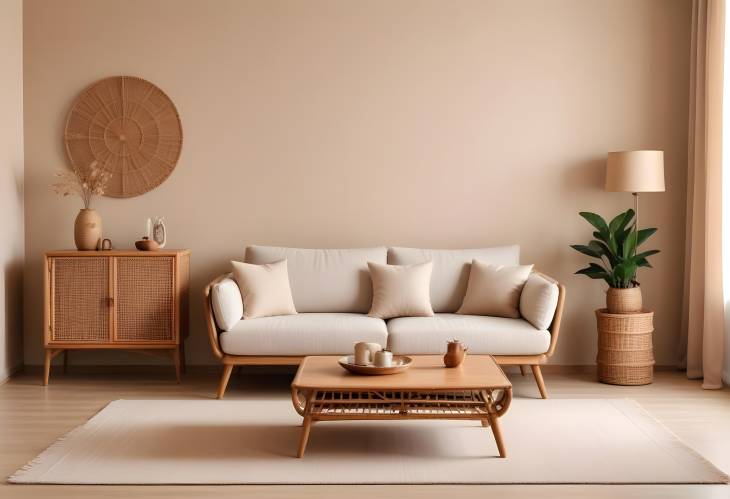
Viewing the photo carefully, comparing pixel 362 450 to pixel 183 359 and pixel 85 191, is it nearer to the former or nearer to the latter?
pixel 183 359

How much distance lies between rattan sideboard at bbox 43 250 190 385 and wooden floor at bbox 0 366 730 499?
0.28m

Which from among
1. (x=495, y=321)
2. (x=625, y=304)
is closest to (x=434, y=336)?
(x=495, y=321)

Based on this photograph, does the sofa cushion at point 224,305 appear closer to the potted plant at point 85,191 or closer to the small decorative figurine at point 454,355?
the potted plant at point 85,191

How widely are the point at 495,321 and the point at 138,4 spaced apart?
319 cm

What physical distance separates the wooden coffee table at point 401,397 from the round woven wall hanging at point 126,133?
245 cm

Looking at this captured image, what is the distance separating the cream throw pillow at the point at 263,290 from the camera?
5027 mm

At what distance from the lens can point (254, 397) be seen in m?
4.88

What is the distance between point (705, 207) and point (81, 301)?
4.02m

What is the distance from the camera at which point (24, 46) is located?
Answer: 5.60 metres

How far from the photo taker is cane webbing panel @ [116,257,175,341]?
5.21m

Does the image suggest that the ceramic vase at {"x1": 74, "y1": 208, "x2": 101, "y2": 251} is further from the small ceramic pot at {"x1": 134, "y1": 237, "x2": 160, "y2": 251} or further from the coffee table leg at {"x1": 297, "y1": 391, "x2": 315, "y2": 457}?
the coffee table leg at {"x1": 297, "y1": 391, "x2": 315, "y2": 457}

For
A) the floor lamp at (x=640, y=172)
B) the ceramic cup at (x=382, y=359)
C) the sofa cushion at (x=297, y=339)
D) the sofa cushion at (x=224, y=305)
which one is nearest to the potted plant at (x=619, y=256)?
the floor lamp at (x=640, y=172)

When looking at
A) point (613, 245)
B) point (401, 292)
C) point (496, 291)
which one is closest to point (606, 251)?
point (613, 245)

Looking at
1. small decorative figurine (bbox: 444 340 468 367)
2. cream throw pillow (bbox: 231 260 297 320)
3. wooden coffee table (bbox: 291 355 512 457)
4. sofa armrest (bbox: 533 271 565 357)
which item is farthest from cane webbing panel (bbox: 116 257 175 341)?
sofa armrest (bbox: 533 271 565 357)
